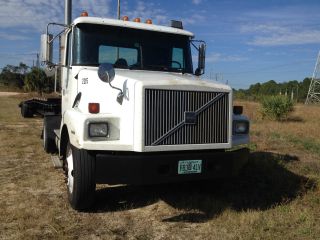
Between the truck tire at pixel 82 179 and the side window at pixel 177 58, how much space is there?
88.0 inches

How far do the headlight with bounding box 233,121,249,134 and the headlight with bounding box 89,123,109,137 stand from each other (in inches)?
69.3

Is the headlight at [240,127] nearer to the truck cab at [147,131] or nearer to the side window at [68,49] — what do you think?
the truck cab at [147,131]

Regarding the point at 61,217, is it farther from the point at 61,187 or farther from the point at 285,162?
the point at 285,162

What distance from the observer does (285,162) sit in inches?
341

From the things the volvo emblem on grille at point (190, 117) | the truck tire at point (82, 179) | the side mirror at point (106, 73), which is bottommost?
the truck tire at point (82, 179)

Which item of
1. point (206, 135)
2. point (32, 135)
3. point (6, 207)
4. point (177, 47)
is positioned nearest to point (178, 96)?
point (206, 135)

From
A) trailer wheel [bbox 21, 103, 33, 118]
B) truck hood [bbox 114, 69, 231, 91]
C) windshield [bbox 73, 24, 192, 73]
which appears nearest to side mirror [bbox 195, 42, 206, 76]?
windshield [bbox 73, 24, 192, 73]

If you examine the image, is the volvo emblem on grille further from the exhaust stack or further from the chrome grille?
the exhaust stack

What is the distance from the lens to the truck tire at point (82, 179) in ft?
16.4

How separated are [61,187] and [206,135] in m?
2.74

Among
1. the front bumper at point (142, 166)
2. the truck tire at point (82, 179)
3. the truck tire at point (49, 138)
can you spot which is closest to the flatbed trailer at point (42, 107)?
the truck tire at point (49, 138)

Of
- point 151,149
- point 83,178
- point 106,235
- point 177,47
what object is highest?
point 177,47

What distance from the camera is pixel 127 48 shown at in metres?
6.41

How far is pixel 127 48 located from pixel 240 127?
6.77 feet
